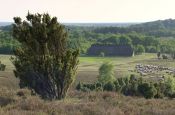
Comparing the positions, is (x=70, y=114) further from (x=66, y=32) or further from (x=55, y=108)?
(x=66, y=32)

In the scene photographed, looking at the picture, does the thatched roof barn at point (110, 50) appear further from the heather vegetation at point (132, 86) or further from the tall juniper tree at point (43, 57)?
the tall juniper tree at point (43, 57)

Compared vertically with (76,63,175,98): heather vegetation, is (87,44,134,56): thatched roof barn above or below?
below

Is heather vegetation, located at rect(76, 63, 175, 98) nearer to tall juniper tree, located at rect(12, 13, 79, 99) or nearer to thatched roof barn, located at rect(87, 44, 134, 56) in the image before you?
Result: tall juniper tree, located at rect(12, 13, 79, 99)

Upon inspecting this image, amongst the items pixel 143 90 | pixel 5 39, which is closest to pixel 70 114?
pixel 143 90

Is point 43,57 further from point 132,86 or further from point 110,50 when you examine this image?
point 110,50

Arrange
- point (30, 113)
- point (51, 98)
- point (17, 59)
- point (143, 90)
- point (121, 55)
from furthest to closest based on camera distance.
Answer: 1. point (121, 55)
2. point (143, 90)
3. point (17, 59)
4. point (51, 98)
5. point (30, 113)

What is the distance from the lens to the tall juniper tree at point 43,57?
2173 centimetres

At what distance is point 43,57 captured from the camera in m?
21.7

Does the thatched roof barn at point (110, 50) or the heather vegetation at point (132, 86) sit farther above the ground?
the heather vegetation at point (132, 86)

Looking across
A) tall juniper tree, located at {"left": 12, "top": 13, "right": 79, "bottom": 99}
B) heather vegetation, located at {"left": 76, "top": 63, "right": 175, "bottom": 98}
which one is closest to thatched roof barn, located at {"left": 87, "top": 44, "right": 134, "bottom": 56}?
heather vegetation, located at {"left": 76, "top": 63, "right": 175, "bottom": 98}

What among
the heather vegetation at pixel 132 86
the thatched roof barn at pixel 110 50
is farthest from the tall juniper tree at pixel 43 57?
the thatched roof barn at pixel 110 50

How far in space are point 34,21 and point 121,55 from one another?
166 metres

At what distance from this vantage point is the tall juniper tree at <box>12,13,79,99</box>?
71.3 ft

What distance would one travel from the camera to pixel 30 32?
21.8 meters
